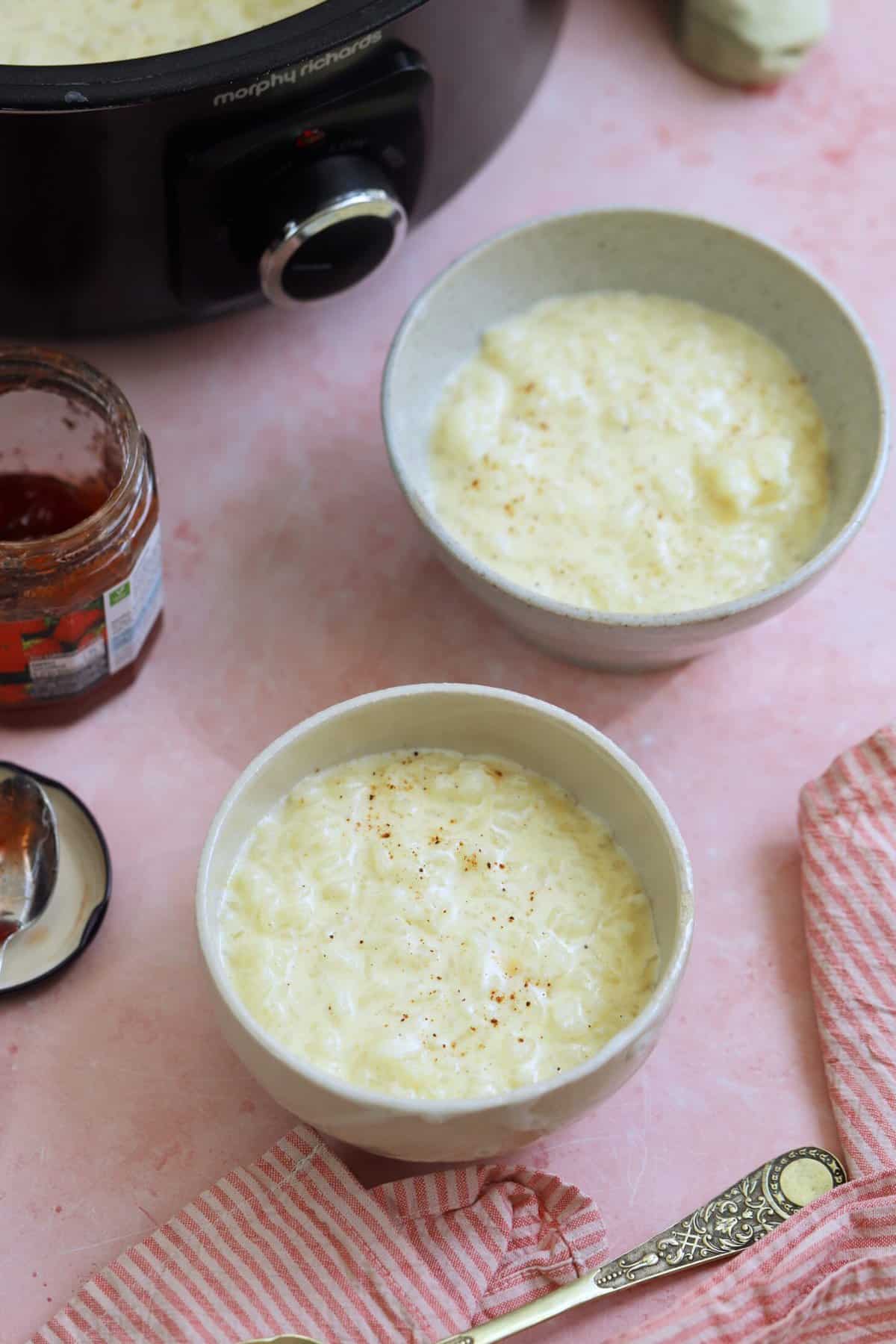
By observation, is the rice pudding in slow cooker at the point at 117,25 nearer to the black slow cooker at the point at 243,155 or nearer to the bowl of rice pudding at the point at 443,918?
the black slow cooker at the point at 243,155

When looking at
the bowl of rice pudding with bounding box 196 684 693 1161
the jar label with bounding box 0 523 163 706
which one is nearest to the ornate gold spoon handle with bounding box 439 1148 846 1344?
the bowl of rice pudding with bounding box 196 684 693 1161

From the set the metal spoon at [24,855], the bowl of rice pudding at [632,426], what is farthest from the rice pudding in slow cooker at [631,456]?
the metal spoon at [24,855]

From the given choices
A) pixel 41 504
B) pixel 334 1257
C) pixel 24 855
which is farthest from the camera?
pixel 41 504

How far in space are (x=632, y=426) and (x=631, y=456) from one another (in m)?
0.03

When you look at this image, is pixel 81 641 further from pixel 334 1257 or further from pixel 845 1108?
pixel 845 1108

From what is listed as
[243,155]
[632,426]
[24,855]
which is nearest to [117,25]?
[243,155]

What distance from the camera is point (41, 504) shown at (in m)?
1.27

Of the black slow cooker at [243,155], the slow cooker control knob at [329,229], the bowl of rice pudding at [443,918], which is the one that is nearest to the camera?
the bowl of rice pudding at [443,918]

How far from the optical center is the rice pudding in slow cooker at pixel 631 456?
128cm

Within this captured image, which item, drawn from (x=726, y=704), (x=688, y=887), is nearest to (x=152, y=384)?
(x=726, y=704)

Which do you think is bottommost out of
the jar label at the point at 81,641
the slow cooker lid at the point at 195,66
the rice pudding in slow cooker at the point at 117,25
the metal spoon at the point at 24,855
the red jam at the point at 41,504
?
the metal spoon at the point at 24,855

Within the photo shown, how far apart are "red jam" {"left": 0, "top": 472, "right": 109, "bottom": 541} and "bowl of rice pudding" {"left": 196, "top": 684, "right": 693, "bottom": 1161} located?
0.30m

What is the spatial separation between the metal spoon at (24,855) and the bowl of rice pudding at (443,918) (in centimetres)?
16

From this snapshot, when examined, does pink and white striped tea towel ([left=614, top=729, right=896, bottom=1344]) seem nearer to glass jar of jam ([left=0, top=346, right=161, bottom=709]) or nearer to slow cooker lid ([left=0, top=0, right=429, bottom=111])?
glass jar of jam ([left=0, top=346, right=161, bottom=709])
